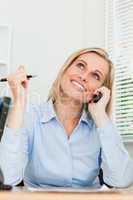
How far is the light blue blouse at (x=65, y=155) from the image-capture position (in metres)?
1.43

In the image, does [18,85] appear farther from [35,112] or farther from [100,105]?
[100,105]

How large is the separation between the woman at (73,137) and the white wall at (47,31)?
2.41 feet

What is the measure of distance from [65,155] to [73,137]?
9 centimetres

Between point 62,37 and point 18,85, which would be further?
point 62,37

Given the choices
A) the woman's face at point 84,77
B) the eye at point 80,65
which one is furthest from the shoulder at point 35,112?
the eye at point 80,65

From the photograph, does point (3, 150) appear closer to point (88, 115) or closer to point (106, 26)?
point (88, 115)

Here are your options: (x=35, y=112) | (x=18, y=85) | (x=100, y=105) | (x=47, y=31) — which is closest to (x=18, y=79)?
(x=18, y=85)

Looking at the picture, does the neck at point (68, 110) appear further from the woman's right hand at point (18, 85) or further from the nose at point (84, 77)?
the woman's right hand at point (18, 85)

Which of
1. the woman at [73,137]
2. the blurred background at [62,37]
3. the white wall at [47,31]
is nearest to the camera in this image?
the woman at [73,137]

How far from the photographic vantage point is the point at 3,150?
124cm

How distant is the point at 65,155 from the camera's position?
1478mm

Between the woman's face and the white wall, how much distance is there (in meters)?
0.74

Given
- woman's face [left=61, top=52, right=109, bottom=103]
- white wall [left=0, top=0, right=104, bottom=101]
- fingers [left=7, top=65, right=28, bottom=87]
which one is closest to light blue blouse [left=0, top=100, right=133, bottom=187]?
woman's face [left=61, top=52, right=109, bottom=103]

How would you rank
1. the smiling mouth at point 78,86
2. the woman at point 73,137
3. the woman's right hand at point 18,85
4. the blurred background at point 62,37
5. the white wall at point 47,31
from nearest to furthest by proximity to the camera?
the woman's right hand at point 18,85 → the woman at point 73,137 → the smiling mouth at point 78,86 → the blurred background at point 62,37 → the white wall at point 47,31
